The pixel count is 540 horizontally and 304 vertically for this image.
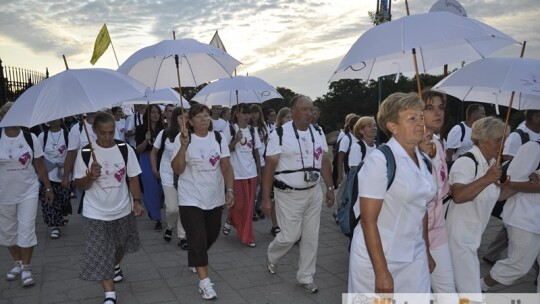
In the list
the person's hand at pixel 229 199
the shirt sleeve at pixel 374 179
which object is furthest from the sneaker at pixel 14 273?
the shirt sleeve at pixel 374 179

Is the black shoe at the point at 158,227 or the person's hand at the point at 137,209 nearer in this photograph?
the person's hand at the point at 137,209

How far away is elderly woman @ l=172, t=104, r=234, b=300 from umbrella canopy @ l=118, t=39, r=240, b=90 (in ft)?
2.16

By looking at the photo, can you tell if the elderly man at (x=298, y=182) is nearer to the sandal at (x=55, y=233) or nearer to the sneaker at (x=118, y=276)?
the sneaker at (x=118, y=276)

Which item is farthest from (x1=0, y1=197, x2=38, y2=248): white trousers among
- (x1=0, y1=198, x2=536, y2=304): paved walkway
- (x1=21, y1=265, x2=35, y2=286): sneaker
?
(x1=0, y1=198, x2=536, y2=304): paved walkway

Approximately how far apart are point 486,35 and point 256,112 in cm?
492

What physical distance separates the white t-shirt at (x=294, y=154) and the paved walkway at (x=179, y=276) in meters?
1.24

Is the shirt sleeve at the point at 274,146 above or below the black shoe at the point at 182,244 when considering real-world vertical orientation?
above

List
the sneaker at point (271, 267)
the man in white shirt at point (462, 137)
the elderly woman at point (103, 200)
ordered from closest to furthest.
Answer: the elderly woman at point (103, 200), the sneaker at point (271, 267), the man in white shirt at point (462, 137)

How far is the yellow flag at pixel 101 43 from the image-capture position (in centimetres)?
509

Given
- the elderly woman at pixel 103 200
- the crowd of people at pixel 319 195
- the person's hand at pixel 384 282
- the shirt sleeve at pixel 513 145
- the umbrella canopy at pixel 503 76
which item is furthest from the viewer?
the shirt sleeve at pixel 513 145

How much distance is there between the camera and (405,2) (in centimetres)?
408

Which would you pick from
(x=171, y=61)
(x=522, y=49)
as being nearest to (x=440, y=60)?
(x=522, y=49)

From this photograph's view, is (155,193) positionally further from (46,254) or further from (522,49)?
(522,49)

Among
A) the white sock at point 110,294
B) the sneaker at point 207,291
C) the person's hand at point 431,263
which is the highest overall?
the person's hand at point 431,263
